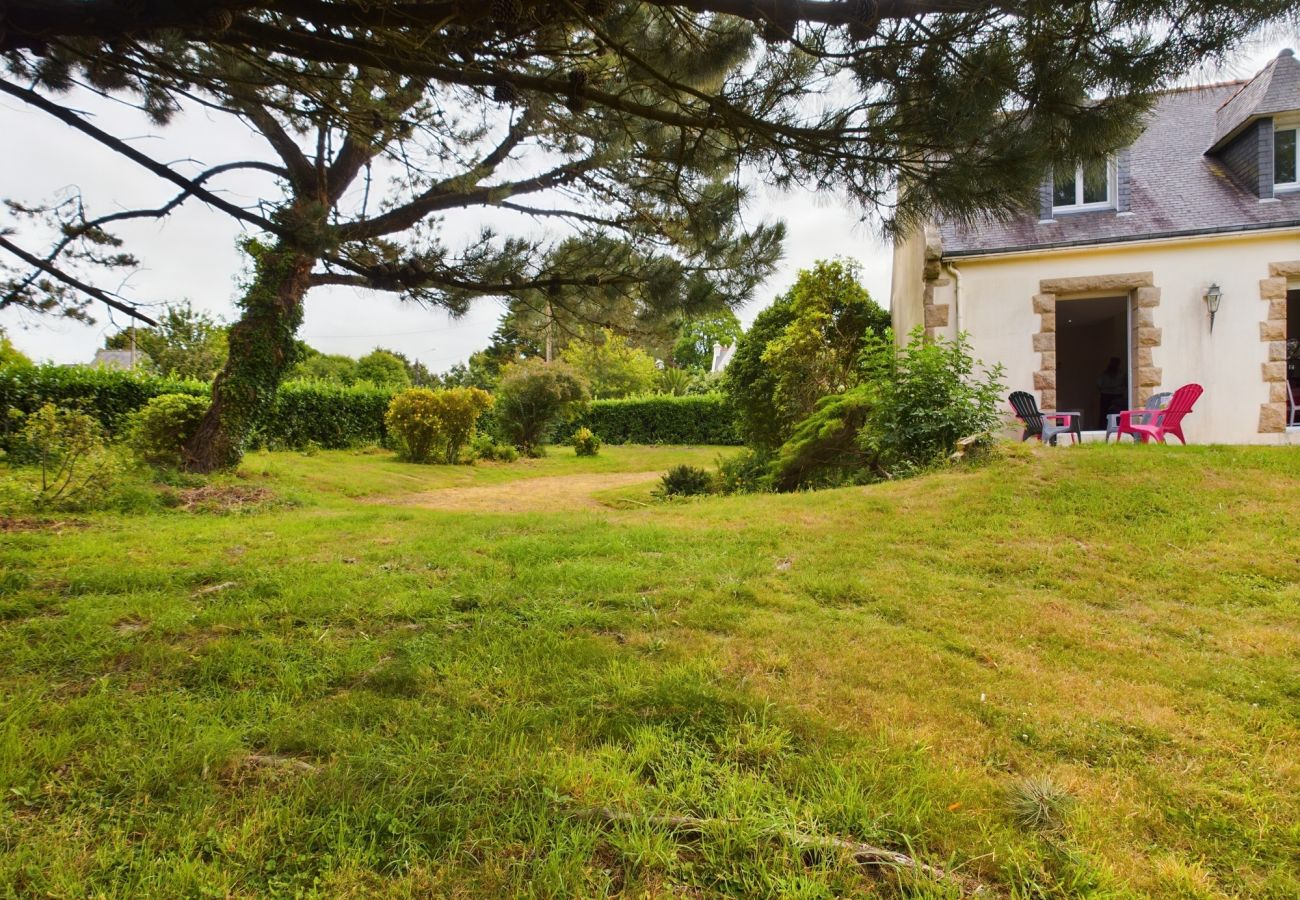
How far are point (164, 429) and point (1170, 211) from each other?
14854 mm

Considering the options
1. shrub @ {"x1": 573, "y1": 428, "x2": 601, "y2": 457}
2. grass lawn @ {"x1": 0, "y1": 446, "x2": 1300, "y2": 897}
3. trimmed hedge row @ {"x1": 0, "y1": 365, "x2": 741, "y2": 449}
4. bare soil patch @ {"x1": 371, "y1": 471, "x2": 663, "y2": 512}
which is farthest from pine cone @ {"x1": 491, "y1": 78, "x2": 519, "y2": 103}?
shrub @ {"x1": 573, "y1": 428, "x2": 601, "y2": 457}

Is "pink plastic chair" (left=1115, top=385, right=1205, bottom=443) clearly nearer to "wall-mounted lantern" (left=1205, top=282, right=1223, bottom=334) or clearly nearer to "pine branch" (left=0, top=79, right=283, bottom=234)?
"wall-mounted lantern" (left=1205, top=282, right=1223, bottom=334)

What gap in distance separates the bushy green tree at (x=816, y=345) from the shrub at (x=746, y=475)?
0.47 metres

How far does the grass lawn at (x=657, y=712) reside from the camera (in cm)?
147

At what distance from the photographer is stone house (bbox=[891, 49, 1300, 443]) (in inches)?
328

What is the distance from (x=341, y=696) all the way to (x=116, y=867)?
0.84 meters

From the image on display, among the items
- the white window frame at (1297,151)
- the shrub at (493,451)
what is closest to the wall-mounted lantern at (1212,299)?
the white window frame at (1297,151)

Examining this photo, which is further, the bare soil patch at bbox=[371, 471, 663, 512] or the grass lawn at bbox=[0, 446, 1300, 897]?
the bare soil patch at bbox=[371, 471, 663, 512]

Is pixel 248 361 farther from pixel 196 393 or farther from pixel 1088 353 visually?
pixel 1088 353

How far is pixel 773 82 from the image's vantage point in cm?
275

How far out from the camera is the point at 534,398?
16875 millimetres

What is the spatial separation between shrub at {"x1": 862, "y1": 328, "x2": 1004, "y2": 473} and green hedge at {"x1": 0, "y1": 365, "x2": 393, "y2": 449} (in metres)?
8.95

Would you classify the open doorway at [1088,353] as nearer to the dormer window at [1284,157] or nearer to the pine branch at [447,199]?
the dormer window at [1284,157]

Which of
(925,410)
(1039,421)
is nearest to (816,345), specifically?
(925,410)
